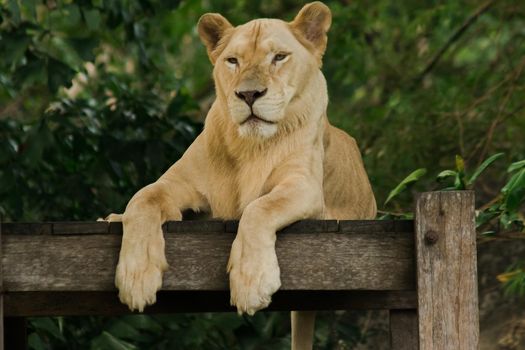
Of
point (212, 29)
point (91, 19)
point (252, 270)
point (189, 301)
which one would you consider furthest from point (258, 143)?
point (91, 19)

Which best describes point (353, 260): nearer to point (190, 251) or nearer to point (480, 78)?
point (190, 251)

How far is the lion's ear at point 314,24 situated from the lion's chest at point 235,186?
0.53 m

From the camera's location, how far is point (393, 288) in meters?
3.64

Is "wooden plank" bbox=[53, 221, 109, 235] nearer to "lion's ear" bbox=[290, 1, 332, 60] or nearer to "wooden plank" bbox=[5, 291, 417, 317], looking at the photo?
"wooden plank" bbox=[5, 291, 417, 317]

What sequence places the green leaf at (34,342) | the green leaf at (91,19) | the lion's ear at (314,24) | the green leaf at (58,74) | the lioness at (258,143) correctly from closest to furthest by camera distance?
the lioness at (258,143) < the lion's ear at (314,24) < the green leaf at (34,342) < the green leaf at (58,74) < the green leaf at (91,19)

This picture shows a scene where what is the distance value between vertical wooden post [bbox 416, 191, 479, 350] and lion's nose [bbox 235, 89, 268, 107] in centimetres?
77

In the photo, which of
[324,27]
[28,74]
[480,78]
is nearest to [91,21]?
[28,74]

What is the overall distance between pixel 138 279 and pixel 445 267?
91cm

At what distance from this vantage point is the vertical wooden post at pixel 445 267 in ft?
11.5

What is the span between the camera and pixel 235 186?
426cm

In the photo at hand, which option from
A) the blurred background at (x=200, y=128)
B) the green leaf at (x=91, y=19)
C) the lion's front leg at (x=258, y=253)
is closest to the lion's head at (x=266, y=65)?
the lion's front leg at (x=258, y=253)

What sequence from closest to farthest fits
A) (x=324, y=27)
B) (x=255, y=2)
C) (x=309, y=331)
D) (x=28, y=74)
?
(x=324, y=27)
(x=309, y=331)
(x=28, y=74)
(x=255, y=2)

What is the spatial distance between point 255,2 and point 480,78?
2380 millimetres

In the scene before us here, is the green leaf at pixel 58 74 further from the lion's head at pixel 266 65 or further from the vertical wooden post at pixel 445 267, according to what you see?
the vertical wooden post at pixel 445 267
